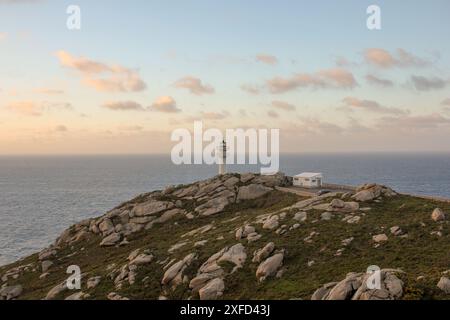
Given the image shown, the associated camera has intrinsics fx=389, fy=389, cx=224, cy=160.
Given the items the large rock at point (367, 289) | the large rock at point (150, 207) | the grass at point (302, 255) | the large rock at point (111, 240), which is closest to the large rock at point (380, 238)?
the grass at point (302, 255)

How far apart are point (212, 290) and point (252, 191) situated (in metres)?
33.6

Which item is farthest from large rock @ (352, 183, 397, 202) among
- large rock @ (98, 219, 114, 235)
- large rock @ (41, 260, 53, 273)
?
large rock @ (41, 260, 53, 273)

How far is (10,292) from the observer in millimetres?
48500

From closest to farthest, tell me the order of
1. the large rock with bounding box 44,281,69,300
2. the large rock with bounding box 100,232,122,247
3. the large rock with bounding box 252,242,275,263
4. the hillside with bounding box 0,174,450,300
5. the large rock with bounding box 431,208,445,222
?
the hillside with bounding box 0,174,450,300 → the large rock with bounding box 252,242,275,263 → the large rock with bounding box 44,281,69,300 → the large rock with bounding box 431,208,445,222 → the large rock with bounding box 100,232,122,247

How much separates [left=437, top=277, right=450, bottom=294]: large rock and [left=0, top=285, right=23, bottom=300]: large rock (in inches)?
1809

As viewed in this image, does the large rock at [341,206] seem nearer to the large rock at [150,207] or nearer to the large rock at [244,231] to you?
the large rock at [244,231]

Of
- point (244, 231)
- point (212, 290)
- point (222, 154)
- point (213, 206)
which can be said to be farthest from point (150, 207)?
point (212, 290)

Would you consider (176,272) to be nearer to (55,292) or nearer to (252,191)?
(55,292)

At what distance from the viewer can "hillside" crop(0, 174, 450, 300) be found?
105ft

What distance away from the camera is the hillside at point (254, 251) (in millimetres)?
31953

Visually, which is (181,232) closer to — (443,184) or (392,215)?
(392,215)

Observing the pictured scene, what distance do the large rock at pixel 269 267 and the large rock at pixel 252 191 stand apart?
93.5 feet

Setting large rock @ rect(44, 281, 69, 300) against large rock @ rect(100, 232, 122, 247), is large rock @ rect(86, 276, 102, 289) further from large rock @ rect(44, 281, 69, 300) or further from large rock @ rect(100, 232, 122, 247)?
large rock @ rect(100, 232, 122, 247)

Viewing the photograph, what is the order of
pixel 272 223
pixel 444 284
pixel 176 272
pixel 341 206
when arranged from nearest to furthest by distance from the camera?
pixel 444 284, pixel 176 272, pixel 272 223, pixel 341 206
